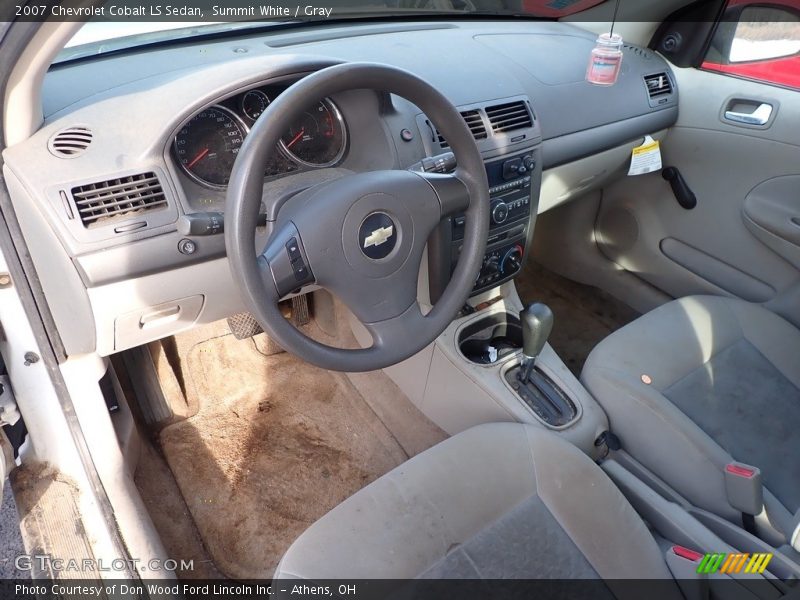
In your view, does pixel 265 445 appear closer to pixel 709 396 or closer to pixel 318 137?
pixel 318 137

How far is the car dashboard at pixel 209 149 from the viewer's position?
1187 mm

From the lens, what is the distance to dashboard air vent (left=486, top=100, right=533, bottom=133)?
168 centimetres

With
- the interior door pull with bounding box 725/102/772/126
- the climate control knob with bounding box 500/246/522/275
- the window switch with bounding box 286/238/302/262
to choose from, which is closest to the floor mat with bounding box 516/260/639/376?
the climate control knob with bounding box 500/246/522/275

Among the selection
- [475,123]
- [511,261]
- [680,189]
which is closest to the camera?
[475,123]

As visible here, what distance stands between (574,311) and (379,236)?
1719 millimetres

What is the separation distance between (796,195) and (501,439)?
54.4 inches

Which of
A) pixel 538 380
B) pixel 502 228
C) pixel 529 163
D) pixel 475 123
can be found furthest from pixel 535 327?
pixel 475 123

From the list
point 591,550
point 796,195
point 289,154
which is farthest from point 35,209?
point 796,195

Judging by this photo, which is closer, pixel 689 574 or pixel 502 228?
pixel 689 574

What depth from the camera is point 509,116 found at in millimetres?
1716

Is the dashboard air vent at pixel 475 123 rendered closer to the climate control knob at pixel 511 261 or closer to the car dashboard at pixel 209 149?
the car dashboard at pixel 209 149

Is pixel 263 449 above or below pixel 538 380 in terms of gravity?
below

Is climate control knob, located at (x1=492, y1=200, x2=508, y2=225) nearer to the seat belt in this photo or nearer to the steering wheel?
the steering wheel

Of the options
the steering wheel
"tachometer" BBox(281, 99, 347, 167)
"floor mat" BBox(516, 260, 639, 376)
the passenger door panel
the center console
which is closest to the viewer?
the steering wheel
